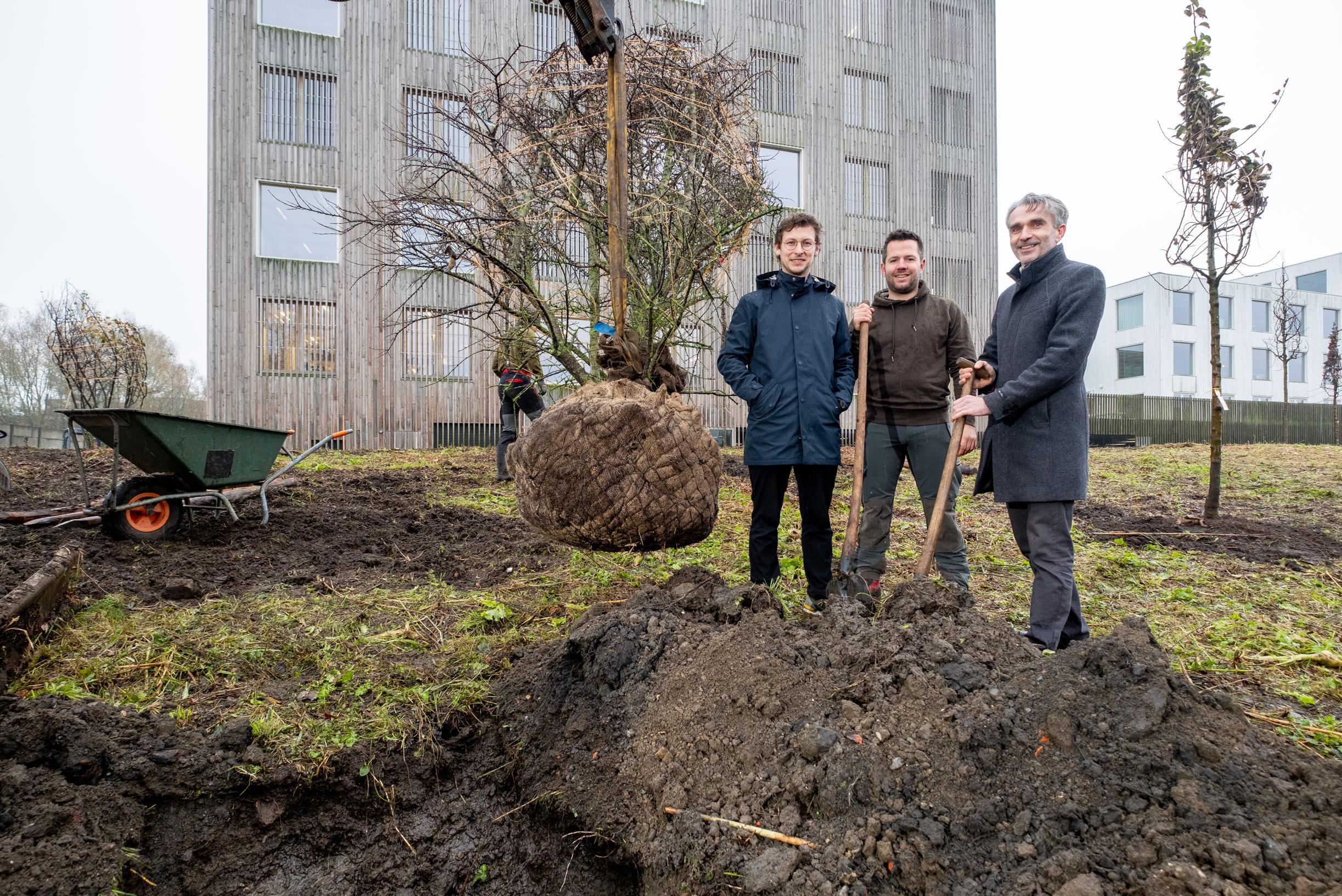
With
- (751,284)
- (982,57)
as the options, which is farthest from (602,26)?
(982,57)

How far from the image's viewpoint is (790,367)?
3287 millimetres

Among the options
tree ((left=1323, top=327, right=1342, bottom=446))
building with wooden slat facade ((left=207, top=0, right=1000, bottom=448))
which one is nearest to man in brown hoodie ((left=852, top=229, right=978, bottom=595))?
building with wooden slat facade ((left=207, top=0, right=1000, bottom=448))

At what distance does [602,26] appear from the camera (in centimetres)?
279

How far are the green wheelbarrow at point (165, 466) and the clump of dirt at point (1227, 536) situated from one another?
20.7 feet

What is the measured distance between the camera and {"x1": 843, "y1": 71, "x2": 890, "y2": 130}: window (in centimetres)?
1623

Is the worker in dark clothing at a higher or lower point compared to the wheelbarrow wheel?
higher

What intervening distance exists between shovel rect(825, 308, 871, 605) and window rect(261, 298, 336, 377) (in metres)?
12.1

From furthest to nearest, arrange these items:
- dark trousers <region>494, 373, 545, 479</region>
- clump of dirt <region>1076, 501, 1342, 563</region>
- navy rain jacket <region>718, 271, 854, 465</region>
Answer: dark trousers <region>494, 373, 545, 479</region> → clump of dirt <region>1076, 501, 1342, 563</region> → navy rain jacket <region>718, 271, 854, 465</region>

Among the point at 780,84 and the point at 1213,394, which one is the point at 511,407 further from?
the point at 780,84

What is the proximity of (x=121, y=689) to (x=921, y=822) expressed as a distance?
2858 mm

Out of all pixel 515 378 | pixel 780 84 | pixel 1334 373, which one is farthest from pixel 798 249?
pixel 1334 373

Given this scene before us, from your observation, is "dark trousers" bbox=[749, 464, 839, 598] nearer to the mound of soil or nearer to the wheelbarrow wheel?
the mound of soil

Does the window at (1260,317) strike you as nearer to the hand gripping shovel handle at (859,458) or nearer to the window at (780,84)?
the window at (780,84)

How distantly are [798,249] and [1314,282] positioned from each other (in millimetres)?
49107
